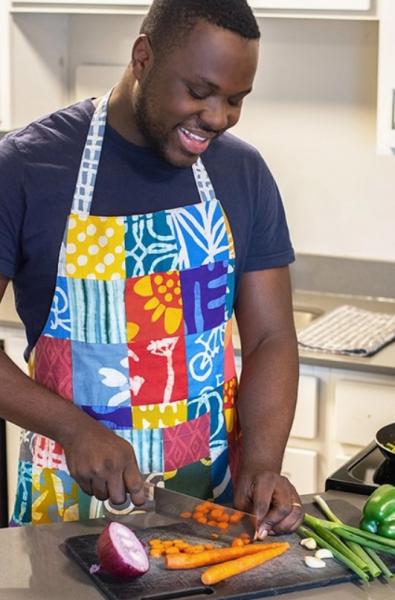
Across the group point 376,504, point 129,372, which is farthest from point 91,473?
point 376,504

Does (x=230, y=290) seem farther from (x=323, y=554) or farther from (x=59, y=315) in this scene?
(x=323, y=554)

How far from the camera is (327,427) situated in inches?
125

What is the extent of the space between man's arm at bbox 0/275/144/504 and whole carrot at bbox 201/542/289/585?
176 mm

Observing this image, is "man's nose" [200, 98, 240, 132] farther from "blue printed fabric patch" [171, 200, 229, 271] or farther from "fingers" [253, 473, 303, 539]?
"fingers" [253, 473, 303, 539]

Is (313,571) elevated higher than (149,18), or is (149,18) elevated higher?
(149,18)

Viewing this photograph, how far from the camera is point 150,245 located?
6.95 feet

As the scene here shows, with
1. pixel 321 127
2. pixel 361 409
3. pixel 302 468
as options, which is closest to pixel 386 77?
pixel 321 127

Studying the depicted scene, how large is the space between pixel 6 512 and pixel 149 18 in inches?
73.2

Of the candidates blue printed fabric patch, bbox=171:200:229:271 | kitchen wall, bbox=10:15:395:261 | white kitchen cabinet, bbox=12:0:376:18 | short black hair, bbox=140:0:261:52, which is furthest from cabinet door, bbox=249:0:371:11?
short black hair, bbox=140:0:261:52

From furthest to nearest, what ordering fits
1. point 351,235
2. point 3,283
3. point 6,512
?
1. point 351,235
2. point 6,512
3. point 3,283

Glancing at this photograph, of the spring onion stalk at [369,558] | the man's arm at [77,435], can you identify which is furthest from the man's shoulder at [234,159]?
the spring onion stalk at [369,558]

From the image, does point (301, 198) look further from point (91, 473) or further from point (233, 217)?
point (91, 473)

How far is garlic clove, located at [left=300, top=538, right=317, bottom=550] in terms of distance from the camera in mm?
1847

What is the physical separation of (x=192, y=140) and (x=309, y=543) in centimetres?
64
